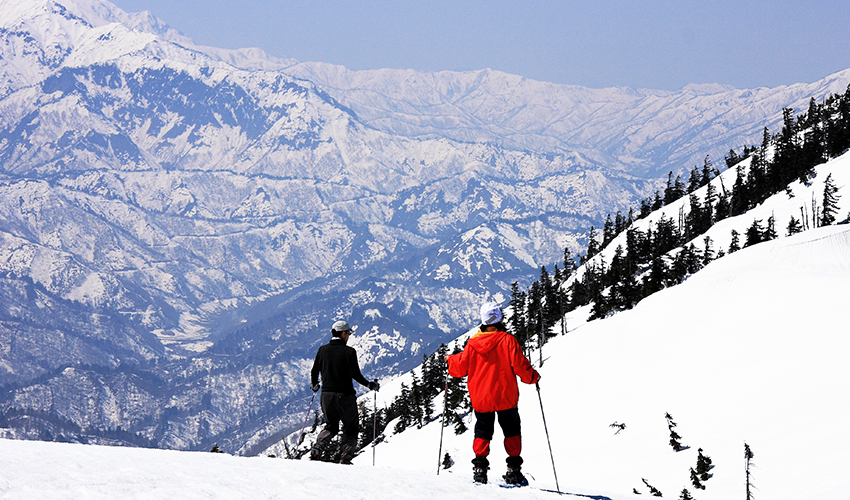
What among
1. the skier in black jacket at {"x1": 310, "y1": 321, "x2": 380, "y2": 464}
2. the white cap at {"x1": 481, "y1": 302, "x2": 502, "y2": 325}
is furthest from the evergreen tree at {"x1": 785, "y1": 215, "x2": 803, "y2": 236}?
the white cap at {"x1": 481, "y1": 302, "x2": 502, "y2": 325}

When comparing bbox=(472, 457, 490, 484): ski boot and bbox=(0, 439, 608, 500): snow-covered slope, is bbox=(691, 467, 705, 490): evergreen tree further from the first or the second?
bbox=(472, 457, 490, 484): ski boot

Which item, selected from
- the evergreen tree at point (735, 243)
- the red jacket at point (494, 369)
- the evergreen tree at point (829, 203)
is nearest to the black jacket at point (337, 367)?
the red jacket at point (494, 369)

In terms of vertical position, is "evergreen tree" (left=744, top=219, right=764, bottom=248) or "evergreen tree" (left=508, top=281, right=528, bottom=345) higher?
"evergreen tree" (left=744, top=219, right=764, bottom=248)

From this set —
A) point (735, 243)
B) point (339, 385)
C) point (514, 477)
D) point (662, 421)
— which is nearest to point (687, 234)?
point (735, 243)

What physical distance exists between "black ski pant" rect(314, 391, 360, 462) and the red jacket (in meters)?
3.15

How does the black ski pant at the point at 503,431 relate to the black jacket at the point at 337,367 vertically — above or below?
below

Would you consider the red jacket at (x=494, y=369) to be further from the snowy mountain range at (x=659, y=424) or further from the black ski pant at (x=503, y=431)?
the snowy mountain range at (x=659, y=424)

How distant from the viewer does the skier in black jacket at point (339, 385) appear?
13.0 meters

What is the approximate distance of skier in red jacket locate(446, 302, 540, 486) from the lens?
1084 centimetres

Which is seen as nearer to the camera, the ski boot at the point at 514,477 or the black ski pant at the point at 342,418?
the ski boot at the point at 514,477

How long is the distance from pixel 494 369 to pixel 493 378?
0.16 m

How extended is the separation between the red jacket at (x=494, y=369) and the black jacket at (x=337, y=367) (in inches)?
114

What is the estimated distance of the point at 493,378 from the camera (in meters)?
10.9

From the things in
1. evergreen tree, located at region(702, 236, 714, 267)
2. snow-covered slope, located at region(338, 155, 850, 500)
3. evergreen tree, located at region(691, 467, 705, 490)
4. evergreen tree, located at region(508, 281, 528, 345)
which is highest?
evergreen tree, located at region(702, 236, 714, 267)
